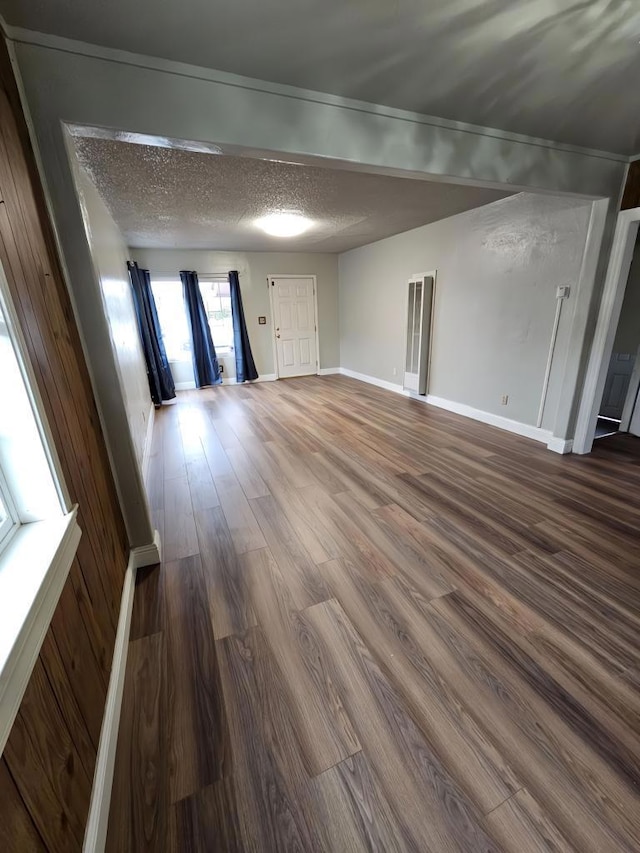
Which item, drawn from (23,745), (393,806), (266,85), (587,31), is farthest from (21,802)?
(587,31)

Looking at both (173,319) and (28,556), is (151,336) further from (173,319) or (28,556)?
(28,556)

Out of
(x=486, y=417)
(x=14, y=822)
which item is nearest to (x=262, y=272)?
(x=486, y=417)

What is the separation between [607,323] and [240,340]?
5253 millimetres

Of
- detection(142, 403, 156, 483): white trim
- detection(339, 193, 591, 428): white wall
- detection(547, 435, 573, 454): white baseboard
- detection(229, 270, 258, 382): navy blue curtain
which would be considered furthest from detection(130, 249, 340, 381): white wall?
detection(547, 435, 573, 454): white baseboard

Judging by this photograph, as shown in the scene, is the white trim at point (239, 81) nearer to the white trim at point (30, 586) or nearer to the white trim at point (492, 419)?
the white trim at point (30, 586)

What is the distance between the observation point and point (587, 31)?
1.42 metres

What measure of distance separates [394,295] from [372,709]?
530 cm

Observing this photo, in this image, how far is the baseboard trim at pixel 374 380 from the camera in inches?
227

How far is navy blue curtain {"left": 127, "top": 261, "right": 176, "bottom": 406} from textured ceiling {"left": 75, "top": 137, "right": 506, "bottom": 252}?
58 centimetres

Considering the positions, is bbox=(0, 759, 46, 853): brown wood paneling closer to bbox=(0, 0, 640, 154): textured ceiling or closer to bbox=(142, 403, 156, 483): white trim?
bbox=(0, 0, 640, 154): textured ceiling

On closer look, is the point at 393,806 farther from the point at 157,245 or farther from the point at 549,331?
the point at 157,245

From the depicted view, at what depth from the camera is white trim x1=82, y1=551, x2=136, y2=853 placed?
90 cm

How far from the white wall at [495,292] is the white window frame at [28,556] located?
3.97m

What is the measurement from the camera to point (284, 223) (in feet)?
13.6
